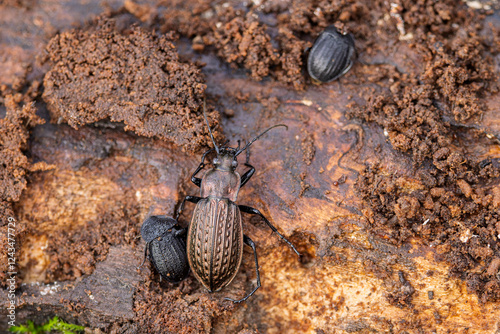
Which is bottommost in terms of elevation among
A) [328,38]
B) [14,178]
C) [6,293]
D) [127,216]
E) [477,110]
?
[6,293]

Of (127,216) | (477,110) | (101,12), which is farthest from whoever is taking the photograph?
(101,12)

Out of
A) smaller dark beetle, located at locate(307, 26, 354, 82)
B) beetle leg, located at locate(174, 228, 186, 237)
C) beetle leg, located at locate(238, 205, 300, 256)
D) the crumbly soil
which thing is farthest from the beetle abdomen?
smaller dark beetle, located at locate(307, 26, 354, 82)

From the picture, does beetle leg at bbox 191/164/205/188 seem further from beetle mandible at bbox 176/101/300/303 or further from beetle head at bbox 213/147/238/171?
beetle head at bbox 213/147/238/171

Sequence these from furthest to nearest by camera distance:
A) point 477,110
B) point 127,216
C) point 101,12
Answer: point 101,12, point 127,216, point 477,110

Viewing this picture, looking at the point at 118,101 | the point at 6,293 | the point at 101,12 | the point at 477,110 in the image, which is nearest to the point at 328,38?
the point at 477,110

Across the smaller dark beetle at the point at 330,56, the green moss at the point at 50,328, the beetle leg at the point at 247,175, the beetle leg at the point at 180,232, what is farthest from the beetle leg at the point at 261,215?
the green moss at the point at 50,328

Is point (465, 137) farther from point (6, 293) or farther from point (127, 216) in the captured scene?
point (6, 293)
